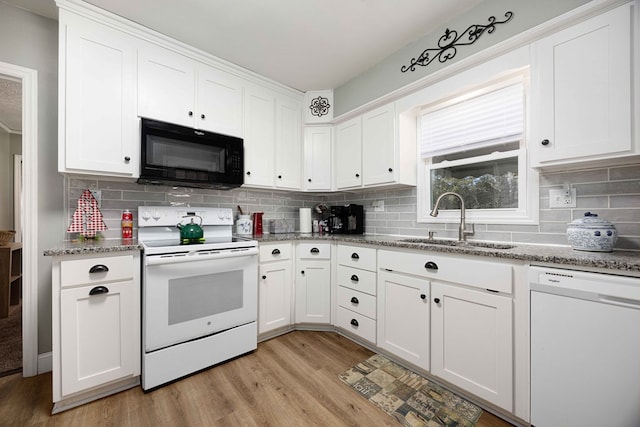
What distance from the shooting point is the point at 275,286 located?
2396 mm

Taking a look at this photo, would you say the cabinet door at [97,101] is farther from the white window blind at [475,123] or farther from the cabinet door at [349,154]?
the white window blind at [475,123]

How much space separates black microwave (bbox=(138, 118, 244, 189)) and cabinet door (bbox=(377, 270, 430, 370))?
1553mm

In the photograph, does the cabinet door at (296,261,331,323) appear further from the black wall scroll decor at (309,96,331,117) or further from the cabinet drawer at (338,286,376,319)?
the black wall scroll decor at (309,96,331,117)

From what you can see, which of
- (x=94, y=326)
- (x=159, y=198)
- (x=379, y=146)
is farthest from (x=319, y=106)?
(x=94, y=326)

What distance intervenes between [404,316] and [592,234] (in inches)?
45.1

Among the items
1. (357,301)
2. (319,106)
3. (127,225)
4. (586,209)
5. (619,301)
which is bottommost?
(357,301)

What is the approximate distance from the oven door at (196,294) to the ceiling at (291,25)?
1.68 m

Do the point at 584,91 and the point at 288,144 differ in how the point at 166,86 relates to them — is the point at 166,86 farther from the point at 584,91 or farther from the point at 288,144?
the point at 584,91

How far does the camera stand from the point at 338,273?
2.45 meters

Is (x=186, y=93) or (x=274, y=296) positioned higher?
(x=186, y=93)

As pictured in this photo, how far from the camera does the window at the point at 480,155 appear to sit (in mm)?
1826

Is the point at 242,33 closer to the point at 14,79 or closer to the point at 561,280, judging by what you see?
the point at 14,79

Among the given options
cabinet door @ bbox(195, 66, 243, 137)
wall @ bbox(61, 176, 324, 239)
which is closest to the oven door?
wall @ bbox(61, 176, 324, 239)

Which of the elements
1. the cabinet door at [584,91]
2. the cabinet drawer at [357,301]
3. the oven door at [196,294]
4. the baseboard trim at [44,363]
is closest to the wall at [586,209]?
the cabinet door at [584,91]
